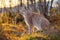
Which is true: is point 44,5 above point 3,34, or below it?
above

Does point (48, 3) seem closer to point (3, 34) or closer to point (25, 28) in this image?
point (25, 28)

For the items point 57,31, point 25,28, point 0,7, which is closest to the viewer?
point 57,31

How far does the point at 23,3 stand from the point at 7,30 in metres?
1.90

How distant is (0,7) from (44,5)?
2.04 meters

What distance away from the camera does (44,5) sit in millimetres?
11164

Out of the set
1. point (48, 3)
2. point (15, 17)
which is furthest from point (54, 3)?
point (15, 17)

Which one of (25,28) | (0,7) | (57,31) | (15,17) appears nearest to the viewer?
(57,31)

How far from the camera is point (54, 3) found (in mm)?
11859

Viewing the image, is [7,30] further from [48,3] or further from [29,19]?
[48,3]

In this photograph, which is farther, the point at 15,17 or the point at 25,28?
the point at 15,17

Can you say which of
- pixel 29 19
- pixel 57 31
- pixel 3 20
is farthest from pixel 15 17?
pixel 57 31

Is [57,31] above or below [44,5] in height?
below

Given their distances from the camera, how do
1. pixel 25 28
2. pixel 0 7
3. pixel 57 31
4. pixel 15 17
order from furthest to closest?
pixel 0 7 → pixel 15 17 → pixel 25 28 → pixel 57 31

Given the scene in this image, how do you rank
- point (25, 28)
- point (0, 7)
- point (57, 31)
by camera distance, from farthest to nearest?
point (0, 7) < point (25, 28) < point (57, 31)
